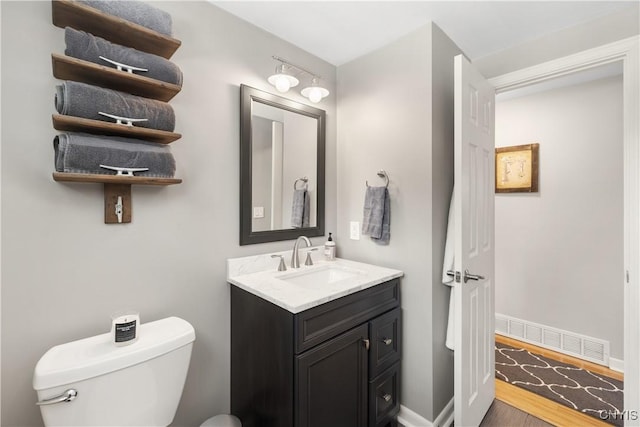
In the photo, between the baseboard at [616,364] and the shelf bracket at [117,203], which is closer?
the shelf bracket at [117,203]

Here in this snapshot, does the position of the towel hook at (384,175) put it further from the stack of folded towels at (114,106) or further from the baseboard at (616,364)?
the baseboard at (616,364)

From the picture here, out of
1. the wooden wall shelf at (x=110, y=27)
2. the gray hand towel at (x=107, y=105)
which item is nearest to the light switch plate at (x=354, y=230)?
the gray hand towel at (x=107, y=105)

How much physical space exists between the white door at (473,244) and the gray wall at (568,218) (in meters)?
1.17

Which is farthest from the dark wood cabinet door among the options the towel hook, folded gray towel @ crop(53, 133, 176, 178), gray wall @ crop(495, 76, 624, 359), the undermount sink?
gray wall @ crop(495, 76, 624, 359)

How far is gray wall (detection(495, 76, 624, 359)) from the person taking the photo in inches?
90.4

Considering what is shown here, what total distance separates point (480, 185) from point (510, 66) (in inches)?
34.5

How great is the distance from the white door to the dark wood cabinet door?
0.51 meters

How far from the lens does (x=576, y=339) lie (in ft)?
8.04

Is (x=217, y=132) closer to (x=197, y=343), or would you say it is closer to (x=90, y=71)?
(x=90, y=71)

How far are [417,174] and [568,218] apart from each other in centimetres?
182

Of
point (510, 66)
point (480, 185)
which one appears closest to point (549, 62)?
point (510, 66)

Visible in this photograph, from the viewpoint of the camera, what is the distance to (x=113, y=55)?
1.06m

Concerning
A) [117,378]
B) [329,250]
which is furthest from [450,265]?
[117,378]

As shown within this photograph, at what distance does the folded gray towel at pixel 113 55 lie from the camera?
995 millimetres
